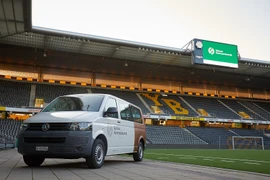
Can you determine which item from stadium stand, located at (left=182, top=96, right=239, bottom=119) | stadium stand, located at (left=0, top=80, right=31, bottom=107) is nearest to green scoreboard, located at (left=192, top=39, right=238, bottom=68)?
stadium stand, located at (left=182, top=96, right=239, bottom=119)

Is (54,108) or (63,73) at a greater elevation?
(63,73)

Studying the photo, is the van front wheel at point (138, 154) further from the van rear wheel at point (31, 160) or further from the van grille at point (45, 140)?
the van grille at point (45, 140)

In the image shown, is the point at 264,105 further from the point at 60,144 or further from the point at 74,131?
the point at 60,144

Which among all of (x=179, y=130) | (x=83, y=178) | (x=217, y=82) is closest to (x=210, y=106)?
(x=217, y=82)

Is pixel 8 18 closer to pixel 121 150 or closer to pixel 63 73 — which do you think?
pixel 63 73

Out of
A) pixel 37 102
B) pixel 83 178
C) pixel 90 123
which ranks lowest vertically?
pixel 83 178

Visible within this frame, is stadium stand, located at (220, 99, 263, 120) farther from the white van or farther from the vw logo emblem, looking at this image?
the vw logo emblem

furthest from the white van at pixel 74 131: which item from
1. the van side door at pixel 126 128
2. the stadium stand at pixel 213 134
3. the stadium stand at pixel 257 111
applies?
the stadium stand at pixel 257 111

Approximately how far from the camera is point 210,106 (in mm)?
39000

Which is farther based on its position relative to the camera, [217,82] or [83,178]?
[217,82]

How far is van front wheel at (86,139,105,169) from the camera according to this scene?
22.0 feet

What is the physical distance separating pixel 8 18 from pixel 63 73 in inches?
533

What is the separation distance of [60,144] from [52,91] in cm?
2718

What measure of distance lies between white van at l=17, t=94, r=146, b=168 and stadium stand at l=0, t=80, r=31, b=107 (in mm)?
23619
